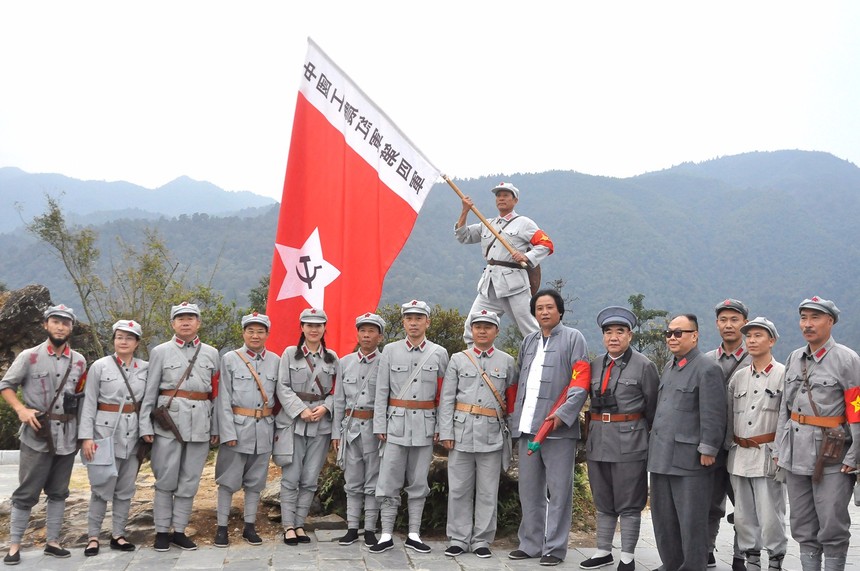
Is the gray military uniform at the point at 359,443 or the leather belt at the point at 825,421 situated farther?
the gray military uniform at the point at 359,443

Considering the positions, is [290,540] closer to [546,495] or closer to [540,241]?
[546,495]

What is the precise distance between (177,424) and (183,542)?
101 cm

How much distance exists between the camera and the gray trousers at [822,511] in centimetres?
527

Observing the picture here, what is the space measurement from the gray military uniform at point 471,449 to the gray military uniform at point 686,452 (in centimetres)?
135

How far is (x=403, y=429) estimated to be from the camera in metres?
6.73

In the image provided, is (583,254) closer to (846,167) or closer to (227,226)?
(227,226)

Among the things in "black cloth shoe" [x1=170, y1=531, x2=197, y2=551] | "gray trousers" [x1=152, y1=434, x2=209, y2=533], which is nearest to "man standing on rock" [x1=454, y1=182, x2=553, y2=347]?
"gray trousers" [x1=152, y1=434, x2=209, y2=533]

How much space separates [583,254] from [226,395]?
93197mm

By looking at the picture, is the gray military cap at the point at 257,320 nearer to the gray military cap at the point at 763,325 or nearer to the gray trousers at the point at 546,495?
the gray trousers at the point at 546,495

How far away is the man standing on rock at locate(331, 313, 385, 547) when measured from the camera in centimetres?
688

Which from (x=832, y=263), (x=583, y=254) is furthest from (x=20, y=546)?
(x=832, y=263)

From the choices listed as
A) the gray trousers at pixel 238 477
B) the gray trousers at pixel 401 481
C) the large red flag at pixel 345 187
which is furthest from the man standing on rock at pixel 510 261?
the gray trousers at pixel 238 477

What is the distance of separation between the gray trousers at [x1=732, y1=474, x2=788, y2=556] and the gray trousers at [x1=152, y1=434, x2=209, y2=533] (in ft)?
14.5

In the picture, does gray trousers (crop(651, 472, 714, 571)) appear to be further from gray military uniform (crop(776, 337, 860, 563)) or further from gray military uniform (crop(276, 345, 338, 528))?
gray military uniform (crop(276, 345, 338, 528))
